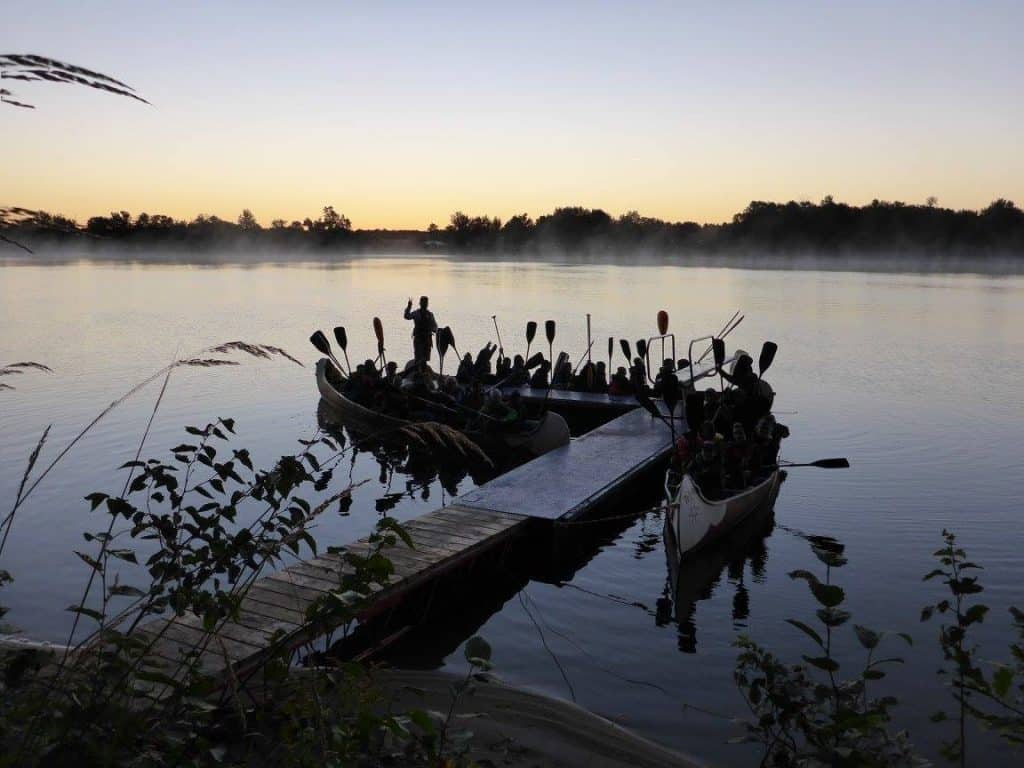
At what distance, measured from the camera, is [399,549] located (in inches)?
339

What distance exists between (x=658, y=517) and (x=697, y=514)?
10.3 ft

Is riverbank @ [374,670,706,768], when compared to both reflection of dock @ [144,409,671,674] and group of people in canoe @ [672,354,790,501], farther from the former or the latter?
group of people in canoe @ [672,354,790,501]


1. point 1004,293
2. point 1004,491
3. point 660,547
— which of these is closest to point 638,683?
point 660,547

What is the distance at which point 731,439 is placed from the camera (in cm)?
1167

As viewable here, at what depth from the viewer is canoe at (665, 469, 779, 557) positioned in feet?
31.8

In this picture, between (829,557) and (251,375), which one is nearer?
(829,557)

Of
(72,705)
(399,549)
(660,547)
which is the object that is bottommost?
(660,547)

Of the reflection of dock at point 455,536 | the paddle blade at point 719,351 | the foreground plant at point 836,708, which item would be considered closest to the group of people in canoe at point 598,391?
the paddle blade at point 719,351

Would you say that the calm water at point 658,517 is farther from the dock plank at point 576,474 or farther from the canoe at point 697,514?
the dock plank at point 576,474

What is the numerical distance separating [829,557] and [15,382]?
23195mm

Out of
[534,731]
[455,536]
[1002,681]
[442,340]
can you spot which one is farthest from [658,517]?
[1002,681]

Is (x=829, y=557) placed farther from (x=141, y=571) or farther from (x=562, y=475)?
(x=562, y=475)

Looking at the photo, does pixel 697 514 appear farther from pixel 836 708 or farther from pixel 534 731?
pixel 836 708

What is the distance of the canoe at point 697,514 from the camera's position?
9703 millimetres
